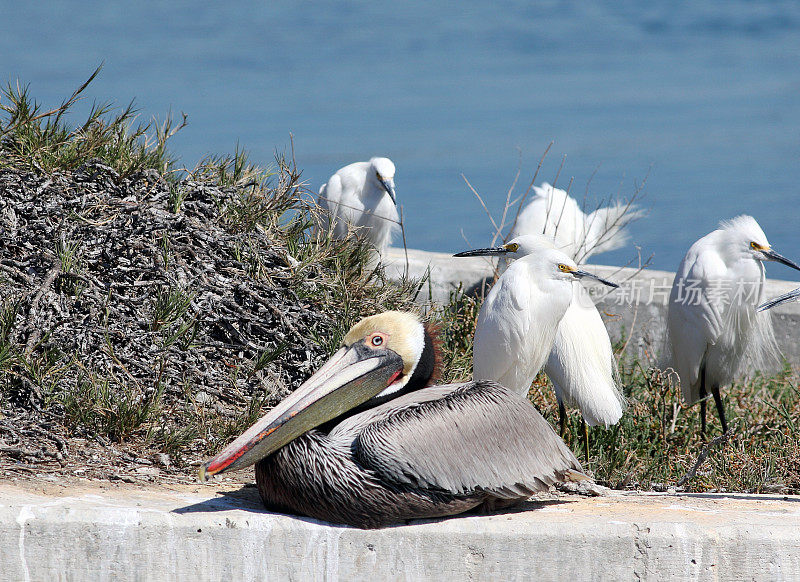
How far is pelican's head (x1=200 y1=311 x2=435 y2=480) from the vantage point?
126 inches

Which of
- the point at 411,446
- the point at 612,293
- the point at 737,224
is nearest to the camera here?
the point at 411,446

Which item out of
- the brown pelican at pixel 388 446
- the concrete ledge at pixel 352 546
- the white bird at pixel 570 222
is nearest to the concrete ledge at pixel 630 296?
the white bird at pixel 570 222

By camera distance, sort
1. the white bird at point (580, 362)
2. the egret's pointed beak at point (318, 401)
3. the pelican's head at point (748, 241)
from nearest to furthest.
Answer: the egret's pointed beak at point (318, 401)
the white bird at point (580, 362)
the pelican's head at point (748, 241)

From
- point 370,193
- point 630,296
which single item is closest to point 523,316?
point 370,193

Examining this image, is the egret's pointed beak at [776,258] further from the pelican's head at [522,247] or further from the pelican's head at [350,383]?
the pelican's head at [350,383]

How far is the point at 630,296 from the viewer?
8828 mm

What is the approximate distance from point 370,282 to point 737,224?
2.54 meters

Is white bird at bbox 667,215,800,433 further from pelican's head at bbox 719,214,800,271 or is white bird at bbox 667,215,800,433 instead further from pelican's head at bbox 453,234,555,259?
pelican's head at bbox 453,234,555,259

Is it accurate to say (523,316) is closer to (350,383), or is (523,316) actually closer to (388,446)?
(350,383)

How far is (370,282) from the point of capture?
5855 mm

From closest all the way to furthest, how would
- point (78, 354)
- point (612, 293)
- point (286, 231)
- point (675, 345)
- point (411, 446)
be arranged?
point (411, 446), point (78, 354), point (286, 231), point (675, 345), point (612, 293)

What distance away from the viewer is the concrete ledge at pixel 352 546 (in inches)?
127

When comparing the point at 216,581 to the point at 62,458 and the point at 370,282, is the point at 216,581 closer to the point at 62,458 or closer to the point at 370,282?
the point at 62,458

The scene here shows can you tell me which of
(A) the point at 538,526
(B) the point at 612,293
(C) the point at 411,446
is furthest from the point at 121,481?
(B) the point at 612,293
